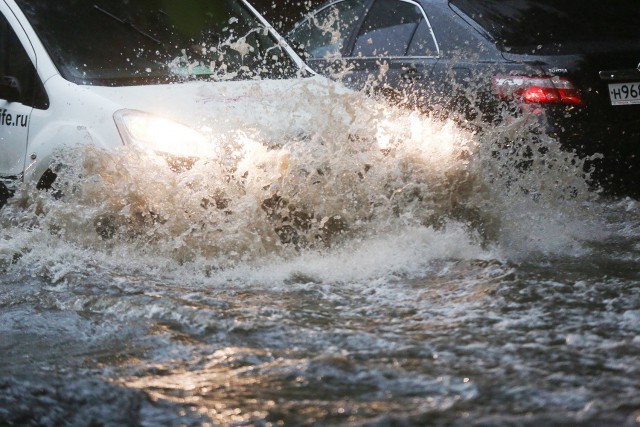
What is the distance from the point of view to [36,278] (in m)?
5.19

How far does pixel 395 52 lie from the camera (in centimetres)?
680

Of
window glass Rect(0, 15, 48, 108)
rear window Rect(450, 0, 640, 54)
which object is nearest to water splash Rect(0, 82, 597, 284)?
window glass Rect(0, 15, 48, 108)

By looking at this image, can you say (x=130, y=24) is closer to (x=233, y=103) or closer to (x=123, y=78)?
(x=123, y=78)

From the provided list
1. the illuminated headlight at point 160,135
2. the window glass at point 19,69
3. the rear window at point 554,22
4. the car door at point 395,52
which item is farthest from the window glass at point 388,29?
the window glass at point 19,69

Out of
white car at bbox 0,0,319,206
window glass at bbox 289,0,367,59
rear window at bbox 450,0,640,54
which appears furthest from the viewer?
window glass at bbox 289,0,367,59

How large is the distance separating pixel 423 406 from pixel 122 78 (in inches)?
141

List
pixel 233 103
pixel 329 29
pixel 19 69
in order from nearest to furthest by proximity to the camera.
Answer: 1. pixel 233 103
2. pixel 19 69
3. pixel 329 29

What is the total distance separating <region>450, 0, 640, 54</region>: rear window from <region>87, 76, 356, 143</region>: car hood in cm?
116

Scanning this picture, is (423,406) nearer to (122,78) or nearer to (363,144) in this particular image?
(363,144)

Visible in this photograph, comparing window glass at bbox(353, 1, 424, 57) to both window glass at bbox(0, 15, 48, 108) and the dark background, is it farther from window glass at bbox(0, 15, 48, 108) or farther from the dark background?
the dark background

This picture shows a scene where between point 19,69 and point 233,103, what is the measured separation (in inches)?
57.4

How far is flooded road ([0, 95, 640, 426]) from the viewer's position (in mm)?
3143

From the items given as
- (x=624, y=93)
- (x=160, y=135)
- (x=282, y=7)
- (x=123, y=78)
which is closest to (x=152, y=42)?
(x=123, y=78)

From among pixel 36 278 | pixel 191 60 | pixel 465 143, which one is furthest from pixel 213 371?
pixel 191 60
